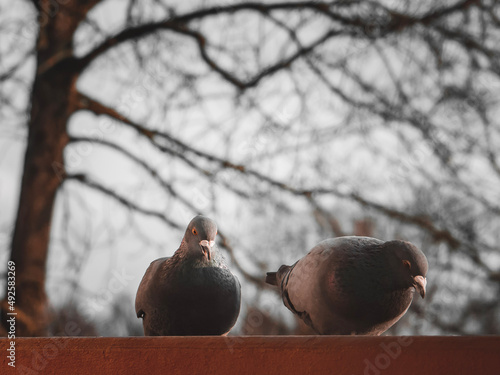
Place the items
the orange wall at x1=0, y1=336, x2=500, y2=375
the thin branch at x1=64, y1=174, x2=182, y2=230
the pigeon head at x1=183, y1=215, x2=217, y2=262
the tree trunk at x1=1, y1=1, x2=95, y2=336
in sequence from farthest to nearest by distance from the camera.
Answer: the thin branch at x1=64, y1=174, x2=182, y2=230
the tree trunk at x1=1, y1=1, x2=95, y2=336
the pigeon head at x1=183, y1=215, x2=217, y2=262
the orange wall at x1=0, y1=336, x2=500, y2=375

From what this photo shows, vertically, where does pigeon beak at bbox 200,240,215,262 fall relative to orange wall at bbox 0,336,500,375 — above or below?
above

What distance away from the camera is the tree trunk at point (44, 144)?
11.8ft

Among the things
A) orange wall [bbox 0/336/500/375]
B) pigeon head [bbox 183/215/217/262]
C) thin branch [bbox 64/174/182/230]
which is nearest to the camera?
orange wall [bbox 0/336/500/375]

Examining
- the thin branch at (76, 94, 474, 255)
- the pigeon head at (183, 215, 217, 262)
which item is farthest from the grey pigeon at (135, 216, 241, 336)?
the thin branch at (76, 94, 474, 255)

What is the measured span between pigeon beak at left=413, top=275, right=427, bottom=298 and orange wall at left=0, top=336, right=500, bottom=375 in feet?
0.38

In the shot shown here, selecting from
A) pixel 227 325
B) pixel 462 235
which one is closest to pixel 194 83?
pixel 462 235

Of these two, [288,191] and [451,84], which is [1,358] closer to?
[288,191]

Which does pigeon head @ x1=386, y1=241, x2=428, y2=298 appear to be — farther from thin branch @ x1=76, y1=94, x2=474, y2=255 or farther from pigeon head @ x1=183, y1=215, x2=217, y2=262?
thin branch @ x1=76, y1=94, x2=474, y2=255

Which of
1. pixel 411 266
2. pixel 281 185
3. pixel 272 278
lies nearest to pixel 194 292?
pixel 272 278

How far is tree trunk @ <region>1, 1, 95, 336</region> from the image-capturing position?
3.59 metres

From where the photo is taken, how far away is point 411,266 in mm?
1271

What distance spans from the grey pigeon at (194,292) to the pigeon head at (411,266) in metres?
0.45

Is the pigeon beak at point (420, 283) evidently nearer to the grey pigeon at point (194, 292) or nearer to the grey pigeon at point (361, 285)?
the grey pigeon at point (361, 285)

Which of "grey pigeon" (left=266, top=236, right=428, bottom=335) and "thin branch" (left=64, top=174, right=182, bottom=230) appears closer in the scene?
"grey pigeon" (left=266, top=236, right=428, bottom=335)
